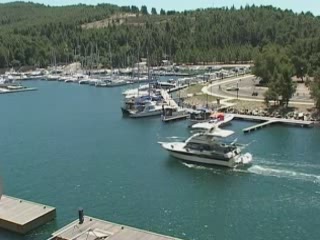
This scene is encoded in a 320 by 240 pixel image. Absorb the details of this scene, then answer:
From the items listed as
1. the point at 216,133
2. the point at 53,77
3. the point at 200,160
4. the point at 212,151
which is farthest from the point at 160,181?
the point at 53,77

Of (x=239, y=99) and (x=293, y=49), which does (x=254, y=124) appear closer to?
(x=239, y=99)

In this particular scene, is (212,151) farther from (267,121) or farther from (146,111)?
(146,111)

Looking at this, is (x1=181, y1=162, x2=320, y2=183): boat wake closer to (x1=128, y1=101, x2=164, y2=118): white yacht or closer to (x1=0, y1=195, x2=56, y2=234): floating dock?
(x1=0, y1=195, x2=56, y2=234): floating dock

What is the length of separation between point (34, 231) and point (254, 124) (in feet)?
150

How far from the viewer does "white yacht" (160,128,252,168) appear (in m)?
55.4

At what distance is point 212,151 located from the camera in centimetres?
5616

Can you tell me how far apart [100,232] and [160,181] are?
52.7ft

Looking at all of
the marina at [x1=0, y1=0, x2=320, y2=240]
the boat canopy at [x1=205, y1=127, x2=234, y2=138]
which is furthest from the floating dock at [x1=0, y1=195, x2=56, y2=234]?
the boat canopy at [x1=205, y1=127, x2=234, y2=138]

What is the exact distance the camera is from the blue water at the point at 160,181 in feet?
136

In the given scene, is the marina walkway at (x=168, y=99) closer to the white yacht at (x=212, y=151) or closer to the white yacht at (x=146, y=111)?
the white yacht at (x=146, y=111)

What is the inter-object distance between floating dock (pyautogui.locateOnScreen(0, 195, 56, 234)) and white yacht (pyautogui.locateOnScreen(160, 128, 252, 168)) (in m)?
19.4

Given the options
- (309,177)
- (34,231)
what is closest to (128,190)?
(34,231)

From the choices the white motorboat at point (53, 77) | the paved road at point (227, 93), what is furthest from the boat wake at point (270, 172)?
the white motorboat at point (53, 77)

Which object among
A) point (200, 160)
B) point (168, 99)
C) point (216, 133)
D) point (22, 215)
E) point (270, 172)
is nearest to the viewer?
point (22, 215)
